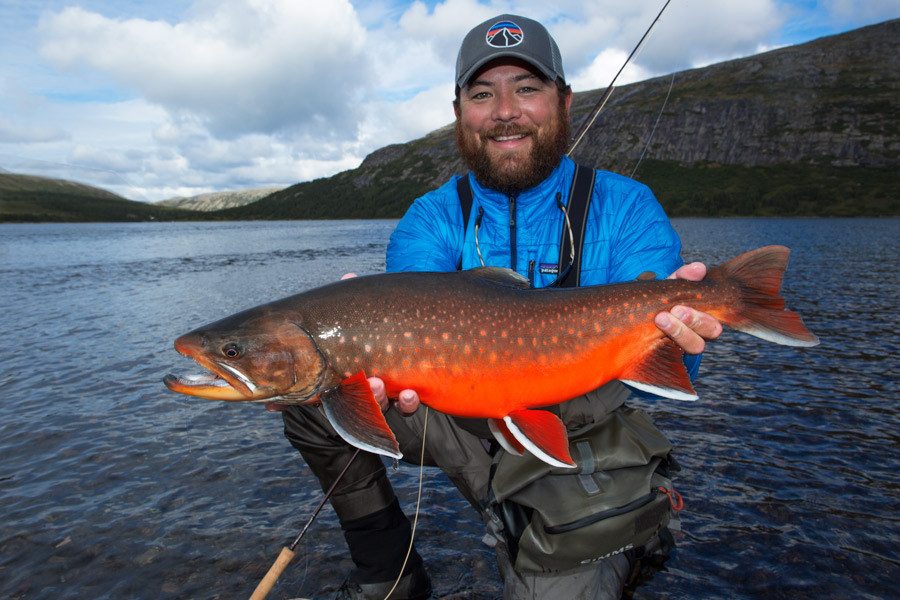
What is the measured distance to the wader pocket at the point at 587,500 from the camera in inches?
129

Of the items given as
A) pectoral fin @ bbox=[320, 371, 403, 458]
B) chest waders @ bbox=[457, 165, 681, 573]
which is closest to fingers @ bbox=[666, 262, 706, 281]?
chest waders @ bbox=[457, 165, 681, 573]

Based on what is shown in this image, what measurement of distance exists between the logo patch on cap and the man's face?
0.48 ft

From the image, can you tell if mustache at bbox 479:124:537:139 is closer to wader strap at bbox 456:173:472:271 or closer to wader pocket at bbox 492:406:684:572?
wader strap at bbox 456:173:472:271

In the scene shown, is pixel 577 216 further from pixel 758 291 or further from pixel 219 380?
pixel 219 380

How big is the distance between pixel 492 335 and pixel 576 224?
4.89 feet

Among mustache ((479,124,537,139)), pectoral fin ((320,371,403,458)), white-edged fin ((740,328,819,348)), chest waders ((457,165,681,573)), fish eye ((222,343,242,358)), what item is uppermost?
mustache ((479,124,537,139))

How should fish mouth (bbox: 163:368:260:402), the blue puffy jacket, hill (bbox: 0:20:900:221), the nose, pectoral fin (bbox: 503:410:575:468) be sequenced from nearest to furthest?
fish mouth (bbox: 163:368:260:402) → pectoral fin (bbox: 503:410:575:468) → the blue puffy jacket → the nose → hill (bbox: 0:20:900:221)

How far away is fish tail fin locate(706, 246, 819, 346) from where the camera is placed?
10.7ft

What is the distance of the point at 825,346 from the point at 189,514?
13.3m

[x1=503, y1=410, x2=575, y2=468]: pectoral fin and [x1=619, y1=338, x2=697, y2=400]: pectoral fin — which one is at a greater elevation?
[x1=619, y1=338, x2=697, y2=400]: pectoral fin

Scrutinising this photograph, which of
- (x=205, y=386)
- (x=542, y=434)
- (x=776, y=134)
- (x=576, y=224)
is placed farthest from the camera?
Answer: (x=776, y=134)

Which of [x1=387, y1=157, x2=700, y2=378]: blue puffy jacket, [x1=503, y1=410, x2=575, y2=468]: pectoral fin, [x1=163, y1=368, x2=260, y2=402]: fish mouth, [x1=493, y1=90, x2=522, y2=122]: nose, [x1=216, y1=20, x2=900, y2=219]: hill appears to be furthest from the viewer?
[x1=216, y1=20, x2=900, y2=219]: hill

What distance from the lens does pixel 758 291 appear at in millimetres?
3332

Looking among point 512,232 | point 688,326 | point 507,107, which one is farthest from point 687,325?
point 507,107
